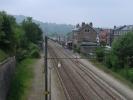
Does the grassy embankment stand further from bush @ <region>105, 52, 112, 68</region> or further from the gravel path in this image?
the gravel path

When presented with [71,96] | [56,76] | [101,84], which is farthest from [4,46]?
[71,96]

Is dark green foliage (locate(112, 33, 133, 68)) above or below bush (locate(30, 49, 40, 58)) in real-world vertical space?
above

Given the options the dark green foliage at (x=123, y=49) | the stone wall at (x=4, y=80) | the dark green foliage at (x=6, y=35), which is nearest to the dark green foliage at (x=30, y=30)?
the dark green foliage at (x=123, y=49)

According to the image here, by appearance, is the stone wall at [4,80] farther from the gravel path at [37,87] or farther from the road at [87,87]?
the road at [87,87]

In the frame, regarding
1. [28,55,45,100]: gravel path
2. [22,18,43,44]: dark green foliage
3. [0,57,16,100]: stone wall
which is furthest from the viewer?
[22,18,43,44]: dark green foliage

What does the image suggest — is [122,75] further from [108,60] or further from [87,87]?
[87,87]

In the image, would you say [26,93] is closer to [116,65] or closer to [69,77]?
[69,77]

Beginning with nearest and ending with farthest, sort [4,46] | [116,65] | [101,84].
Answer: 1. [101,84]
2. [4,46]
3. [116,65]

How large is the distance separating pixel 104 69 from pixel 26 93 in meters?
24.6

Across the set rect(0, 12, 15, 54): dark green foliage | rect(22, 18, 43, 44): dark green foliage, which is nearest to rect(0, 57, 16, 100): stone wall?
rect(0, 12, 15, 54): dark green foliage

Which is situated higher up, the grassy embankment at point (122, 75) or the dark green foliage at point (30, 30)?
the dark green foliage at point (30, 30)

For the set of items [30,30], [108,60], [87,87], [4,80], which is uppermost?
[30,30]

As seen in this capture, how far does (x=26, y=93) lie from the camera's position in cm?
3322

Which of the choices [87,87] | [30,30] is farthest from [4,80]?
[30,30]
